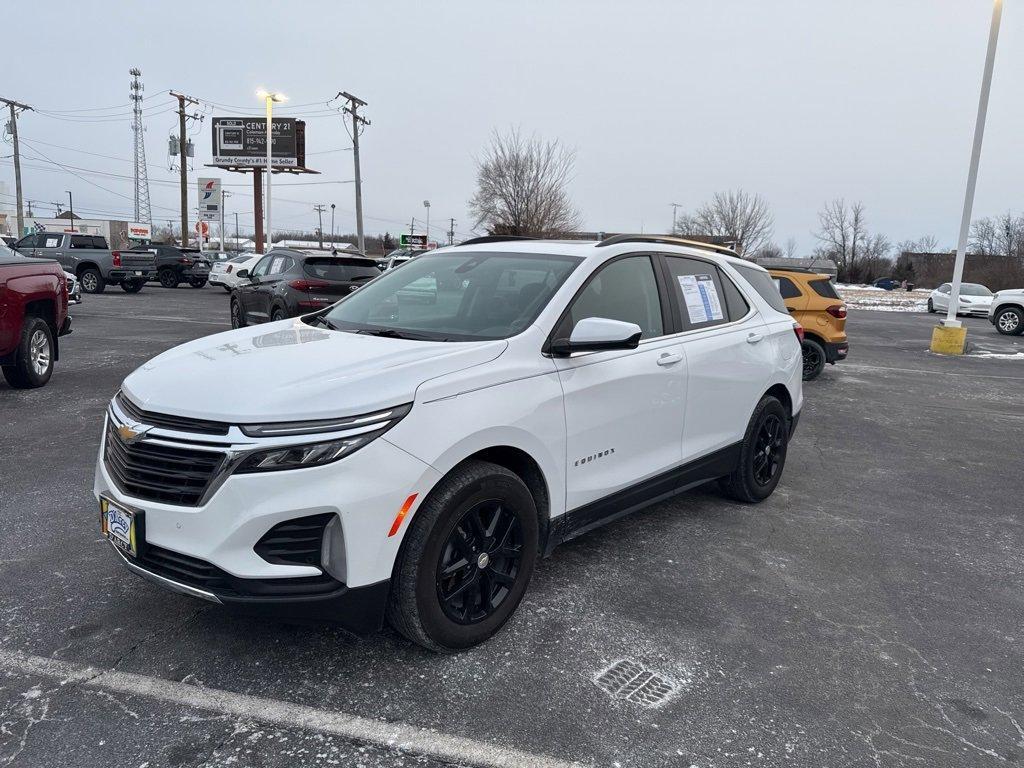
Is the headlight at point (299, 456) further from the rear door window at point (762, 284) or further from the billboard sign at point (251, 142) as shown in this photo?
the billboard sign at point (251, 142)

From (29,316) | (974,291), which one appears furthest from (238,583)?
(974,291)

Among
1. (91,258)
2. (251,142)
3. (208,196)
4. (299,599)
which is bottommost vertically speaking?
(299,599)

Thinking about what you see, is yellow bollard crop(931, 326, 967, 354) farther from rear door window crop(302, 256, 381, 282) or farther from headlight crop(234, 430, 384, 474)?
headlight crop(234, 430, 384, 474)

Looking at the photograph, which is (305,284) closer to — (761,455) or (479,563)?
(761,455)

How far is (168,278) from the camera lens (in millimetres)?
30750

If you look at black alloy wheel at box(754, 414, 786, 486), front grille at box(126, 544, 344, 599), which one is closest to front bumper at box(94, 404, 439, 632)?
front grille at box(126, 544, 344, 599)

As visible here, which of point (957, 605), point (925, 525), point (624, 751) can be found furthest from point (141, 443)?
point (925, 525)

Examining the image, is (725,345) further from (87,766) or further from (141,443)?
(87,766)

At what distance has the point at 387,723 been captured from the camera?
2.61 meters

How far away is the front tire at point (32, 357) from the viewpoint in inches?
316

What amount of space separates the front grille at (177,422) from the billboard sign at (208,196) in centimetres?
5168

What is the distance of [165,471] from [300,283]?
988cm

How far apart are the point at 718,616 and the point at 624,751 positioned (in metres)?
1.14

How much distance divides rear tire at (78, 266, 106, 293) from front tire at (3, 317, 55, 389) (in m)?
18.4
